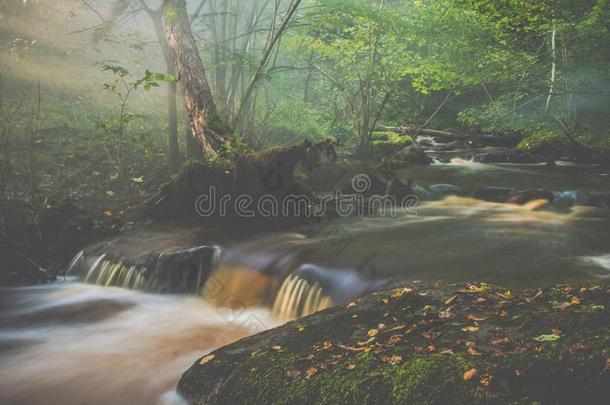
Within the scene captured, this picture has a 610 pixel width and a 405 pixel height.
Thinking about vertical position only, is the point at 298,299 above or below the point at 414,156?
below

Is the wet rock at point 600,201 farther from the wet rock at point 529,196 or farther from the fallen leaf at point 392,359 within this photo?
the fallen leaf at point 392,359

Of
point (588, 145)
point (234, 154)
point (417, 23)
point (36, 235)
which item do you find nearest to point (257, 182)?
point (234, 154)

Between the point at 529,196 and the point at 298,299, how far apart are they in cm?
672

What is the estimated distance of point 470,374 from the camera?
307 cm

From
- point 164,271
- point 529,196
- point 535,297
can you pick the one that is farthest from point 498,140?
point 535,297

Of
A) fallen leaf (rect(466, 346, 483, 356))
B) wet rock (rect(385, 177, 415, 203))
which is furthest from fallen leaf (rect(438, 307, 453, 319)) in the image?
wet rock (rect(385, 177, 415, 203))

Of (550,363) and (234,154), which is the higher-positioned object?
(234,154)

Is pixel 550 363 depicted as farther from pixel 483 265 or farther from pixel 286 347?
pixel 483 265

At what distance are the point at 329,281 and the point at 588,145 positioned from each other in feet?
45.2

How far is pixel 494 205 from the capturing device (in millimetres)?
10883

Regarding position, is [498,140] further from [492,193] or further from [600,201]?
[600,201]

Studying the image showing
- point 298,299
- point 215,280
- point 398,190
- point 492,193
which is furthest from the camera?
point 492,193

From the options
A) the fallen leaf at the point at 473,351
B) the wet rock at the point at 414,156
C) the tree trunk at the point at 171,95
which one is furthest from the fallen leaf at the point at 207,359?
the wet rock at the point at 414,156

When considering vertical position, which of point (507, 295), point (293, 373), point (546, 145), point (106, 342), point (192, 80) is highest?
point (192, 80)
